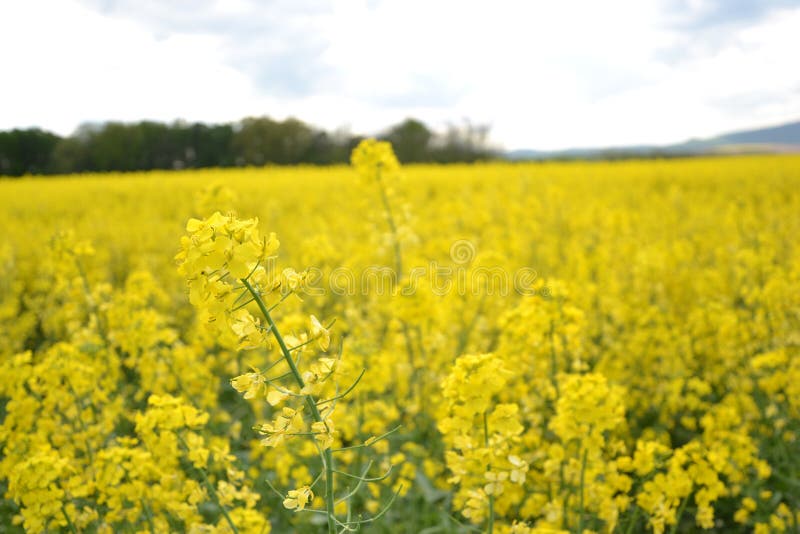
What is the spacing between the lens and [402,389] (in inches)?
144

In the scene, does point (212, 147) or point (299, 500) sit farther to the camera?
point (212, 147)

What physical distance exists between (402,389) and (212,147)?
77.5 ft

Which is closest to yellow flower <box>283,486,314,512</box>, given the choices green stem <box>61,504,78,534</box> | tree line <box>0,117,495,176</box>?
green stem <box>61,504,78,534</box>

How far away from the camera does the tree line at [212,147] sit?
1645 centimetres

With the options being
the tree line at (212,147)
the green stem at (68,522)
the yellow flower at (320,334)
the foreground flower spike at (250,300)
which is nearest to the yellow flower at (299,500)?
the foreground flower spike at (250,300)

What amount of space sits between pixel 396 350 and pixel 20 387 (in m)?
2.06

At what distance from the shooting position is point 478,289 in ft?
14.9

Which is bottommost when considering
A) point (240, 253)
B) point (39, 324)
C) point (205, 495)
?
point (39, 324)

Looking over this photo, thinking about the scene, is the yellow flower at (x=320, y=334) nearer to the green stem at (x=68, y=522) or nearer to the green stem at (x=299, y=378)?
the green stem at (x=299, y=378)

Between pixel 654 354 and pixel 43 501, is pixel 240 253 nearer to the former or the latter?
pixel 43 501

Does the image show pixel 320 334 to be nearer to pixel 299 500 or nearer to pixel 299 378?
pixel 299 378

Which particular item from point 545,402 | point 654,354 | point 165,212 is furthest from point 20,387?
point 165,212

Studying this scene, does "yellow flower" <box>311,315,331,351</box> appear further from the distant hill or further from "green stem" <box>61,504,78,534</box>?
the distant hill

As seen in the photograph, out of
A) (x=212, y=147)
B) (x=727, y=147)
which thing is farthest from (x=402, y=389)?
(x=727, y=147)
